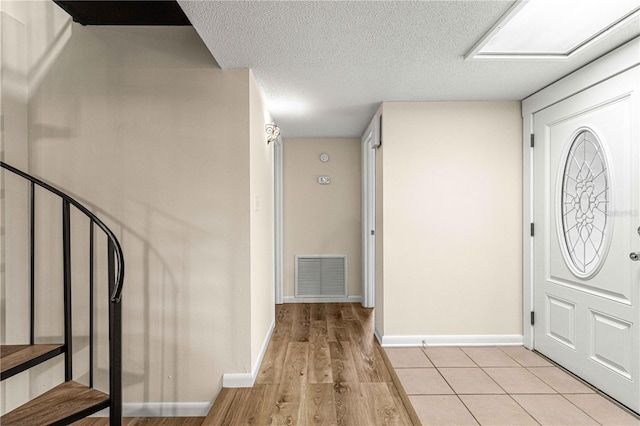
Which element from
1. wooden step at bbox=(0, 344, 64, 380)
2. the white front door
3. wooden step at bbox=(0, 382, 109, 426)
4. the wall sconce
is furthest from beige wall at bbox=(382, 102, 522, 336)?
wooden step at bbox=(0, 344, 64, 380)

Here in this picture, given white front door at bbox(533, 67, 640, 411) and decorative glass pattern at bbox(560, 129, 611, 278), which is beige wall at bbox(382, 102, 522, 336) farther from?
decorative glass pattern at bbox(560, 129, 611, 278)

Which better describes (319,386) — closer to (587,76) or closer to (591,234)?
(591,234)

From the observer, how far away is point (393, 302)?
347cm

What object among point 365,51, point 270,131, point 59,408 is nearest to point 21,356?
point 59,408

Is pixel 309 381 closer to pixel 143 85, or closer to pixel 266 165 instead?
pixel 266 165

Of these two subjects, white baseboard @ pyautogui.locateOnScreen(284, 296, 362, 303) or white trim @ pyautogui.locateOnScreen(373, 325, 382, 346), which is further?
white baseboard @ pyautogui.locateOnScreen(284, 296, 362, 303)

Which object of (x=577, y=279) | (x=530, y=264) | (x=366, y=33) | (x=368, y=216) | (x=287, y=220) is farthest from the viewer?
(x=287, y=220)

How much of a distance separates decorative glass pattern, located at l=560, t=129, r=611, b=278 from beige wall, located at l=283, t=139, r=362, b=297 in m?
2.67

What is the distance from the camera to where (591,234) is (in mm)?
2691

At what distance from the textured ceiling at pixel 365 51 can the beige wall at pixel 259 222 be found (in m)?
0.24

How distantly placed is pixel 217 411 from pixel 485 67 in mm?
2793

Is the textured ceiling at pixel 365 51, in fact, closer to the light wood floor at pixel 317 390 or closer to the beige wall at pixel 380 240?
the beige wall at pixel 380 240

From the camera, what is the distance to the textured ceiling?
6.34 feet

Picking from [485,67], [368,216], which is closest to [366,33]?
[485,67]
